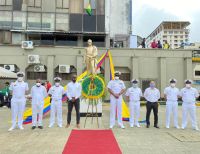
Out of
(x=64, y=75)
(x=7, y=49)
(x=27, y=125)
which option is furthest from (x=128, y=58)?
(x=27, y=125)

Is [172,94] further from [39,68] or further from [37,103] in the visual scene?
[39,68]

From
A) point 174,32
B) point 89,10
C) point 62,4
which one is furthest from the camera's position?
point 174,32

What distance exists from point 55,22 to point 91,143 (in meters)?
24.1

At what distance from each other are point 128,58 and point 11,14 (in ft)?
40.0

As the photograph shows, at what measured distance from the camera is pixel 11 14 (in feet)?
98.0

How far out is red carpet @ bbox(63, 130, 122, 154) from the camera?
21.9 feet

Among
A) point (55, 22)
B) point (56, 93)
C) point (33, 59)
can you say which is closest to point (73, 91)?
point (56, 93)

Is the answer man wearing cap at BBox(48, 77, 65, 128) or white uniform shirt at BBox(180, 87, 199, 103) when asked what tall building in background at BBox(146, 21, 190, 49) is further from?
man wearing cap at BBox(48, 77, 65, 128)

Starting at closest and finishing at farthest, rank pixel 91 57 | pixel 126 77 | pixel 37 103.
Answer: pixel 37 103, pixel 91 57, pixel 126 77

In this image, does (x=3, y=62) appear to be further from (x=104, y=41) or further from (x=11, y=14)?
(x=104, y=41)

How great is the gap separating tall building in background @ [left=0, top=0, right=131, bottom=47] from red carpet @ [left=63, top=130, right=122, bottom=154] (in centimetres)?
2179

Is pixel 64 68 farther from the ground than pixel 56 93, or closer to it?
farther from the ground

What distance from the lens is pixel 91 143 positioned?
754 centimetres

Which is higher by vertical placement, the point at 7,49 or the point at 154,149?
the point at 7,49
